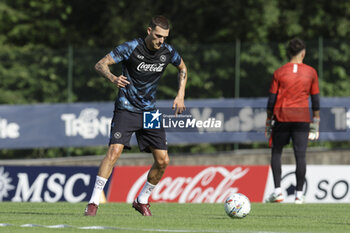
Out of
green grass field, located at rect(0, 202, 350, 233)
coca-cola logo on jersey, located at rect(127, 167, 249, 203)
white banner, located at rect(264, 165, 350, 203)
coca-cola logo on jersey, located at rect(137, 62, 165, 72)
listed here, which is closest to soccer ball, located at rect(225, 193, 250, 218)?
green grass field, located at rect(0, 202, 350, 233)

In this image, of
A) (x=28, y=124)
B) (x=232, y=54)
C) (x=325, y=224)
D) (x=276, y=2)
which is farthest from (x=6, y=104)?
(x=325, y=224)

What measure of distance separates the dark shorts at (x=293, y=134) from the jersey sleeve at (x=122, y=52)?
3.55m

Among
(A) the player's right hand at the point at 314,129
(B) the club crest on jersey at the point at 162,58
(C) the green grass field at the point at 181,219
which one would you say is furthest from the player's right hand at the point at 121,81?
(A) the player's right hand at the point at 314,129

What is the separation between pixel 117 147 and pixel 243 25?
17.6m

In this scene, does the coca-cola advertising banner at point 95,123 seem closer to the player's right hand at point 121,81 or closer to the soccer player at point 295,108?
the soccer player at point 295,108

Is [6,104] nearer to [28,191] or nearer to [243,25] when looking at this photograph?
[28,191]

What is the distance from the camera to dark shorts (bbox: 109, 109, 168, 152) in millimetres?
9680

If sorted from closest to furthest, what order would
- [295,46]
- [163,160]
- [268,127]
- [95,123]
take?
1. [163,160]
2. [295,46]
3. [268,127]
4. [95,123]

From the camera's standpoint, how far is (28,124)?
2003 cm

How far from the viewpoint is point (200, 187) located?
14.6 metres

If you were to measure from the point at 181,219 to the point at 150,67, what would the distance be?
66.2 inches

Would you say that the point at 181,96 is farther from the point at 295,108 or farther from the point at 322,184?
the point at 322,184

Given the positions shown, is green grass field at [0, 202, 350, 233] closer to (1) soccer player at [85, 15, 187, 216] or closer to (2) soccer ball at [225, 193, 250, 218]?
(2) soccer ball at [225, 193, 250, 218]

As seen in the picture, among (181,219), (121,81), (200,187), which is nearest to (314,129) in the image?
(200,187)
